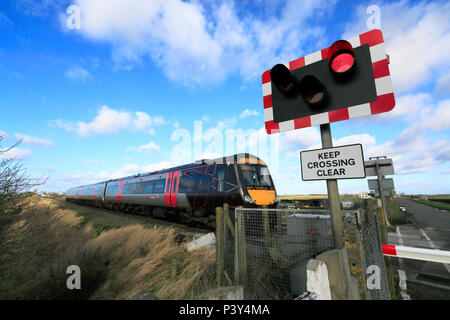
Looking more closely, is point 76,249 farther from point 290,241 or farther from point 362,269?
point 362,269

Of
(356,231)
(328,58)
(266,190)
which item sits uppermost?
(328,58)

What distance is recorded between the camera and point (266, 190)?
781cm

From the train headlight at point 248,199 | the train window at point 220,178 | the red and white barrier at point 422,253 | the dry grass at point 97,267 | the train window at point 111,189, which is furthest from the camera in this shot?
the train window at point 111,189

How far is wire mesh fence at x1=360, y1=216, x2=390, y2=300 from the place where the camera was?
Result: 8.27ft

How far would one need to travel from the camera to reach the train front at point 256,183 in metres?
7.09

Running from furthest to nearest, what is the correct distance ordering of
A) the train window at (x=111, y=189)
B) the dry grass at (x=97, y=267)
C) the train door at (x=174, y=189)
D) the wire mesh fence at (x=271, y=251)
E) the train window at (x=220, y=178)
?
the train window at (x=111, y=189) → the train door at (x=174, y=189) → the train window at (x=220, y=178) → the wire mesh fence at (x=271, y=251) → the dry grass at (x=97, y=267)

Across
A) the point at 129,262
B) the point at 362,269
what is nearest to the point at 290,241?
the point at 362,269

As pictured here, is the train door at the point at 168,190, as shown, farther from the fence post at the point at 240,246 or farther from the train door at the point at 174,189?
the fence post at the point at 240,246

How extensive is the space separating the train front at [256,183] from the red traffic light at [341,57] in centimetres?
538

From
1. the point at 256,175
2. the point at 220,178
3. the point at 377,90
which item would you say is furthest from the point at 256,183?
the point at 377,90

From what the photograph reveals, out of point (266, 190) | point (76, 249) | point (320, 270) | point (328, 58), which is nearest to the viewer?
point (320, 270)

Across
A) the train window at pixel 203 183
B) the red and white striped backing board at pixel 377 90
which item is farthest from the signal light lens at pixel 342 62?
the train window at pixel 203 183

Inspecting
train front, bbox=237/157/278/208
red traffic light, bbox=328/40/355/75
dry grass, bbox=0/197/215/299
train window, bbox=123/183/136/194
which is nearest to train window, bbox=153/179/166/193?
train window, bbox=123/183/136/194

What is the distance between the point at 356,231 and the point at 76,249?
487cm
